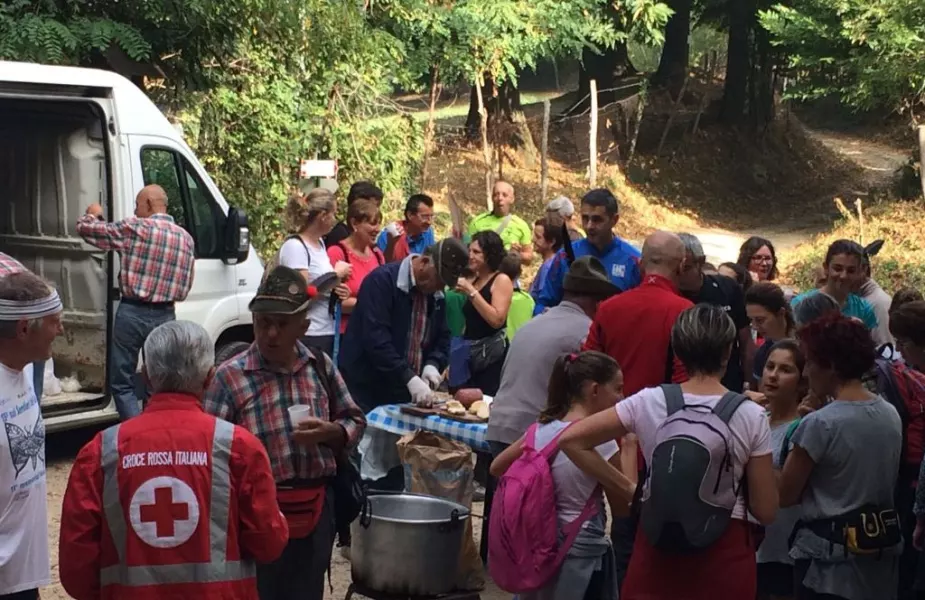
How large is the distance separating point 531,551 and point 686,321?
1.12m

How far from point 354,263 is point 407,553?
3.06m

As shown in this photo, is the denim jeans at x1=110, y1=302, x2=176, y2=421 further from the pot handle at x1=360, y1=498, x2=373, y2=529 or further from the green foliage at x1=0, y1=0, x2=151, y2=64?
the green foliage at x1=0, y1=0, x2=151, y2=64

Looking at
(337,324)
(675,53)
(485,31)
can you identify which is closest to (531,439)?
(337,324)

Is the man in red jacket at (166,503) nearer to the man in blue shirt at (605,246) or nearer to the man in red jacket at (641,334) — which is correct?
the man in red jacket at (641,334)

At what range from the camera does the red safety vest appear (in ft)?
11.9

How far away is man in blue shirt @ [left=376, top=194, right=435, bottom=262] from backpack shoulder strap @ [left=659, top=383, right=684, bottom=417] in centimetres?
585

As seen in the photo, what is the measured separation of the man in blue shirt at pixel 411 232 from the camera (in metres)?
9.92

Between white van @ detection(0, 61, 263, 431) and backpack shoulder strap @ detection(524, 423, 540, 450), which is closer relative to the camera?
backpack shoulder strap @ detection(524, 423, 540, 450)

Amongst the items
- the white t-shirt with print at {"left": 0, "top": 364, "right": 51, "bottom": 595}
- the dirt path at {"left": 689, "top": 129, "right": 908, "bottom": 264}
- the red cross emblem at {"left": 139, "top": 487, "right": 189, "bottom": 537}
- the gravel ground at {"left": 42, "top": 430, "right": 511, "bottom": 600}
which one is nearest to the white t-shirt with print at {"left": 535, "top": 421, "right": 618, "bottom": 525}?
the red cross emblem at {"left": 139, "top": 487, "right": 189, "bottom": 537}

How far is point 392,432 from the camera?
6957mm

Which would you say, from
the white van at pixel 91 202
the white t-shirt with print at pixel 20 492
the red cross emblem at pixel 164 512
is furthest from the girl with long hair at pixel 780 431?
the white van at pixel 91 202

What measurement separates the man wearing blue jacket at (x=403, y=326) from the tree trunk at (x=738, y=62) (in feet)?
78.8

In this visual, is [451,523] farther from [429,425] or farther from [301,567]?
[301,567]

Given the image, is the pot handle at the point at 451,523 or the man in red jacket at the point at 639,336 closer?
the man in red jacket at the point at 639,336
